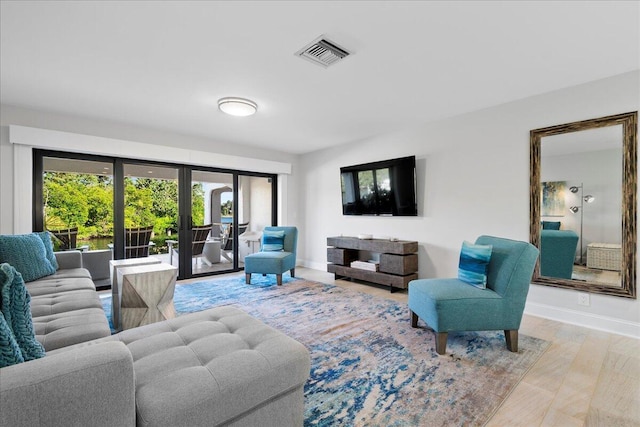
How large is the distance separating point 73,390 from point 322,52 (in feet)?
7.95

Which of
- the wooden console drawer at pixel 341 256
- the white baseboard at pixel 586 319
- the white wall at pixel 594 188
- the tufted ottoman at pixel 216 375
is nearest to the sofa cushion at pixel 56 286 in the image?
the tufted ottoman at pixel 216 375

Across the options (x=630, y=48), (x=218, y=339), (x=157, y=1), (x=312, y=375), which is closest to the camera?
(x=218, y=339)

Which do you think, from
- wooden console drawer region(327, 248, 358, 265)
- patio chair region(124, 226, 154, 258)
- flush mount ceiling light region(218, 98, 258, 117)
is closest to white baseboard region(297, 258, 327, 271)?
wooden console drawer region(327, 248, 358, 265)

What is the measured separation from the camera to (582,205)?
2861mm

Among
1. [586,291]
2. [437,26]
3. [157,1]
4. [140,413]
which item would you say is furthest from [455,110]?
[140,413]

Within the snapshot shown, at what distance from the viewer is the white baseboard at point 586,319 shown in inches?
102

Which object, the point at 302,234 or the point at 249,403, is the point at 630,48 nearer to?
the point at 249,403

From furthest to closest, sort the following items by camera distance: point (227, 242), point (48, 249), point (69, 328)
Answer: point (227, 242)
point (48, 249)
point (69, 328)

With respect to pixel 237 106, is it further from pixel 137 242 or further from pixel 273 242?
pixel 137 242

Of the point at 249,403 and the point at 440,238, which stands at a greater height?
the point at 440,238

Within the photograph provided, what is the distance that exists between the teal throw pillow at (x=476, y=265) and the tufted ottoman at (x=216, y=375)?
5.71 feet

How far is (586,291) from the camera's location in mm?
2816

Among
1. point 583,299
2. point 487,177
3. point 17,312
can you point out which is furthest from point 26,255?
point 583,299

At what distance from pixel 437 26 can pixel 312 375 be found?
8.25 ft
